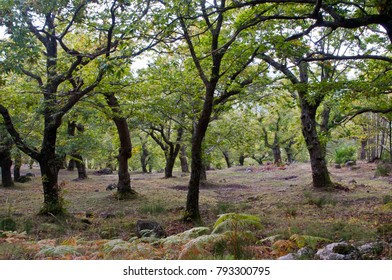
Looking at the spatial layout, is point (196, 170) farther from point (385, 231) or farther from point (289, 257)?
point (289, 257)

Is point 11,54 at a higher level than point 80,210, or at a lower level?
higher

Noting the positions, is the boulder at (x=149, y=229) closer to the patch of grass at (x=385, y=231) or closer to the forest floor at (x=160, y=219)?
the forest floor at (x=160, y=219)

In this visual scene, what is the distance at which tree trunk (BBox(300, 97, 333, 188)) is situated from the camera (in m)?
15.2

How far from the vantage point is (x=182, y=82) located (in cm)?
1341

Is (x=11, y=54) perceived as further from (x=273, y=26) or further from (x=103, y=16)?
(x=273, y=26)

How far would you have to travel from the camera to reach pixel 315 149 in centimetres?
1530

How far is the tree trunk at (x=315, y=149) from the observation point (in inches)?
600

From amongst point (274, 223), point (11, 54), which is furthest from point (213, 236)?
point (11, 54)

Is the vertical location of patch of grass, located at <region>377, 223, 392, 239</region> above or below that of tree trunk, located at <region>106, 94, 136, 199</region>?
below

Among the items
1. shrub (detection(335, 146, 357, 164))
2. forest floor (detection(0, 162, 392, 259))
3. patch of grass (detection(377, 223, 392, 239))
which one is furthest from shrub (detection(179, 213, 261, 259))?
shrub (detection(335, 146, 357, 164))

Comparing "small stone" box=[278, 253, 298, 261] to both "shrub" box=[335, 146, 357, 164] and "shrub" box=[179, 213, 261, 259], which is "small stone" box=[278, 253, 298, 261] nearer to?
"shrub" box=[179, 213, 261, 259]

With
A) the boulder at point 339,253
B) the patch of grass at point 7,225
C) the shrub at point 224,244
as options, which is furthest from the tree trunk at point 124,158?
the boulder at point 339,253

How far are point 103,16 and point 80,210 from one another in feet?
23.9

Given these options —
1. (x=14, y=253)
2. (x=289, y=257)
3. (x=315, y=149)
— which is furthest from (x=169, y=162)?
(x=289, y=257)
